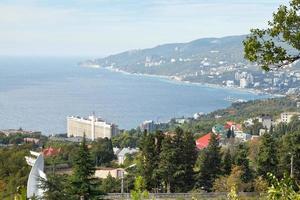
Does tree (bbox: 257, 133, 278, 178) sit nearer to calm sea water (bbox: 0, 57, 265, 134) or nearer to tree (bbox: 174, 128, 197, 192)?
tree (bbox: 174, 128, 197, 192)

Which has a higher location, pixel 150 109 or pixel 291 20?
pixel 291 20

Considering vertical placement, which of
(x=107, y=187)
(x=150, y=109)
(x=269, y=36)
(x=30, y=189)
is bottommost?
(x=150, y=109)

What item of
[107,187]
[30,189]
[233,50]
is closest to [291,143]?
[107,187]

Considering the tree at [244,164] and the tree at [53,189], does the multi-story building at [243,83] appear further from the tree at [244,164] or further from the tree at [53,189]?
the tree at [53,189]

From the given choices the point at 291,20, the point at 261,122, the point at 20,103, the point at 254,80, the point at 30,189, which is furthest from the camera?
the point at 254,80

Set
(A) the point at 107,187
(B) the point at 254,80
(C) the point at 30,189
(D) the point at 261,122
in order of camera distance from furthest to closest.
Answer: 1. (B) the point at 254,80
2. (D) the point at 261,122
3. (A) the point at 107,187
4. (C) the point at 30,189

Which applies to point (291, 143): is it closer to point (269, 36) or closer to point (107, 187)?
point (107, 187)

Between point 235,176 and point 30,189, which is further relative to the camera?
point 235,176
